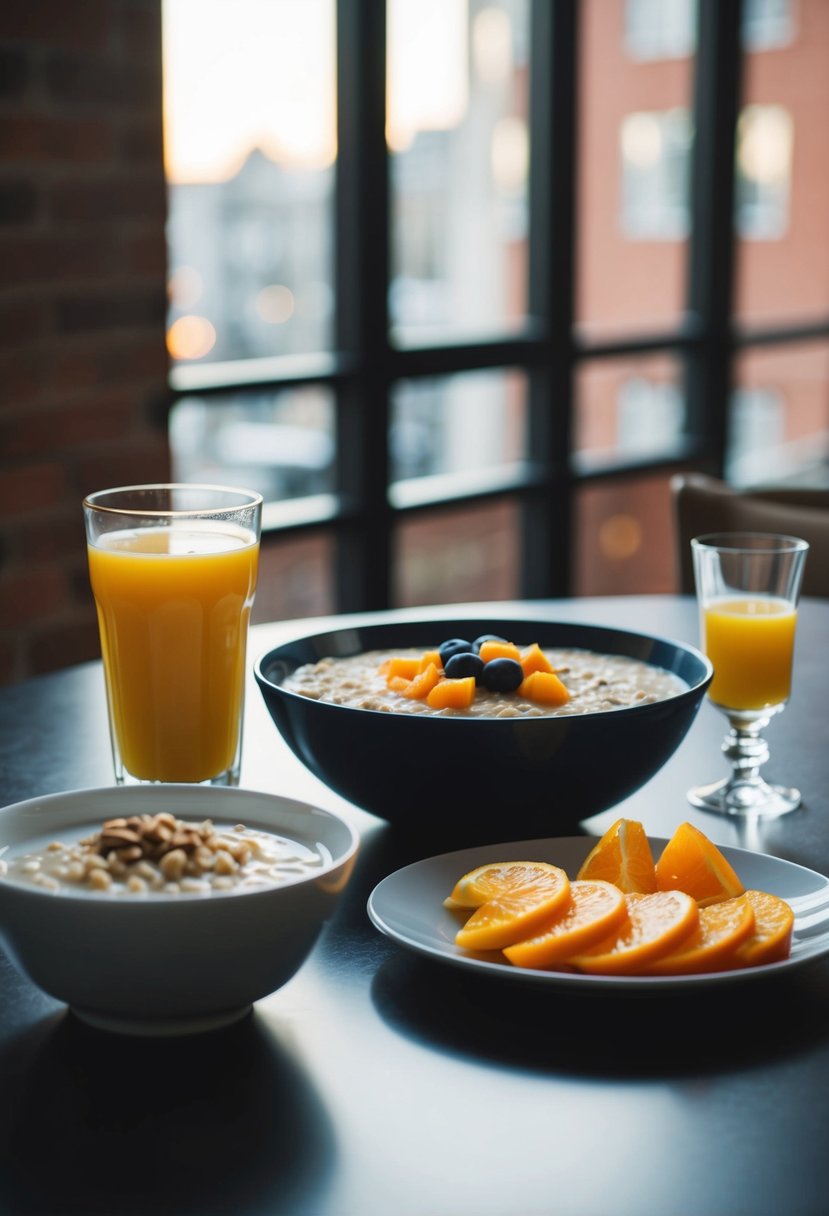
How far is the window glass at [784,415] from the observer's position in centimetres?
546

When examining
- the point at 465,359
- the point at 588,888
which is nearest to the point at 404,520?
the point at 465,359

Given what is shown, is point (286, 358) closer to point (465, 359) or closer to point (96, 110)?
point (465, 359)

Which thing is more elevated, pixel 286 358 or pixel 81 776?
pixel 286 358

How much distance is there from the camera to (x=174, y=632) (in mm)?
989

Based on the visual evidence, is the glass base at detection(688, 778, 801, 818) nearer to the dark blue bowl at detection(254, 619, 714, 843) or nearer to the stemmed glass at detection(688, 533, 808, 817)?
the stemmed glass at detection(688, 533, 808, 817)

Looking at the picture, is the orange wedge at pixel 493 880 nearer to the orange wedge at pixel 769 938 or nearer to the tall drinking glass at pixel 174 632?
the orange wedge at pixel 769 938

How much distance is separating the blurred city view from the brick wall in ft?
0.48

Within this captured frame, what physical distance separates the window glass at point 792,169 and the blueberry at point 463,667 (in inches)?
179

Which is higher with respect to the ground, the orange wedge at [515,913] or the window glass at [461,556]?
the orange wedge at [515,913]

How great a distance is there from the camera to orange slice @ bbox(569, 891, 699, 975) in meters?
0.71

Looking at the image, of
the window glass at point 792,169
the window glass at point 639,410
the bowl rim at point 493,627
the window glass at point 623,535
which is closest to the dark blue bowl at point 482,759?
the bowl rim at point 493,627

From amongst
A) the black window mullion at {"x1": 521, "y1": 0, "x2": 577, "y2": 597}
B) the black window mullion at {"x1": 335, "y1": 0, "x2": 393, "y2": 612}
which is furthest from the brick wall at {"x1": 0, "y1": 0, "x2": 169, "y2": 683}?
the black window mullion at {"x1": 521, "y1": 0, "x2": 577, "y2": 597}

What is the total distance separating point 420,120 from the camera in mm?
3500

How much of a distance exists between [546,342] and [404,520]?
2.34 ft
